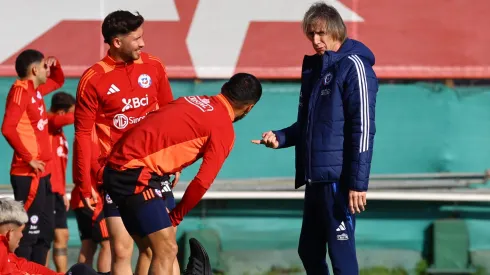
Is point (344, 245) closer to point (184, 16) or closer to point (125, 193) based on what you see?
point (125, 193)

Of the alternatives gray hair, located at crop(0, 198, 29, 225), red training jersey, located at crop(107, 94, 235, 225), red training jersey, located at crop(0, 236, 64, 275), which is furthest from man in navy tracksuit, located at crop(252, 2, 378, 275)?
gray hair, located at crop(0, 198, 29, 225)

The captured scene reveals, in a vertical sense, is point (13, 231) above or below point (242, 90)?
below

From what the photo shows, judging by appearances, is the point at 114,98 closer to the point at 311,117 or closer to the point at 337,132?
the point at 311,117

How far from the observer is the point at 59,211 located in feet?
32.4

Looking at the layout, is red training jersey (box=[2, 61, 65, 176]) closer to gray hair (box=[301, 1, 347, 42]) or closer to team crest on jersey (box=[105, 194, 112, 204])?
team crest on jersey (box=[105, 194, 112, 204])

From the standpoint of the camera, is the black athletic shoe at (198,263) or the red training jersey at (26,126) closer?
the black athletic shoe at (198,263)

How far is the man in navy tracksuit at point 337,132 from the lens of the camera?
6.31 meters

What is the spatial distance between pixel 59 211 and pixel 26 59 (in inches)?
58.0

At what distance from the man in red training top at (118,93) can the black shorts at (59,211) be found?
8.19 ft

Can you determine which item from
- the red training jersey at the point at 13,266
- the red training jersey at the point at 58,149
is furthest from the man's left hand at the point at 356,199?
the red training jersey at the point at 58,149

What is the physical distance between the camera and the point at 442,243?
9.62 m

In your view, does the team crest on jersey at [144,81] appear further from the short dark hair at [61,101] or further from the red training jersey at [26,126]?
the short dark hair at [61,101]

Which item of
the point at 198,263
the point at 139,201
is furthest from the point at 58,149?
the point at 139,201

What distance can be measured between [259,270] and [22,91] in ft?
9.07
